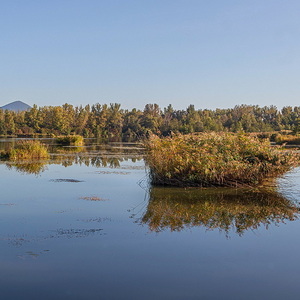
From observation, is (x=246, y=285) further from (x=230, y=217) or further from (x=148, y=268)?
(x=230, y=217)

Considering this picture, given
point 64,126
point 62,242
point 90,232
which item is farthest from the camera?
point 64,126

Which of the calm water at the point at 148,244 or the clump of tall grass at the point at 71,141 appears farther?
the clump of tall grass at the point at 71,141

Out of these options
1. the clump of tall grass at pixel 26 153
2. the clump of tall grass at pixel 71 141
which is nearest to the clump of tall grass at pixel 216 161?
the clump of tall grass at pixel 26 153

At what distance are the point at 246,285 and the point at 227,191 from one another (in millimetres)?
7242

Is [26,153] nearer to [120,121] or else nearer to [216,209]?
[216,209]

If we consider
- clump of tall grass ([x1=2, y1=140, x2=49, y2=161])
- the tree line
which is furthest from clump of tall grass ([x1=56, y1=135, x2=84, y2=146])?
the tree line

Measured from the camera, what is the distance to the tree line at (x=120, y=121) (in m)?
79.9

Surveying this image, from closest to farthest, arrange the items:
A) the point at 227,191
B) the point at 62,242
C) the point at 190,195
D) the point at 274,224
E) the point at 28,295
A: the point at 28,295, the point at 62,242, the point at 274,224, the point at 190,195, the point at 227,191

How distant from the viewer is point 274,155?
1291 centimetres

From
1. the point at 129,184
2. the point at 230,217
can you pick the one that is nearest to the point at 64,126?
the point at 129,184

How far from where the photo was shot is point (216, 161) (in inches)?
492

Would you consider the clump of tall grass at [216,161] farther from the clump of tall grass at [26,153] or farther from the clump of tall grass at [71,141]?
the clump of tall grass at [71,141]

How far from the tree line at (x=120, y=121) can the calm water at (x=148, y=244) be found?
2378 inches

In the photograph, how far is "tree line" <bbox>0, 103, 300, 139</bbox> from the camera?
79.9 meters
